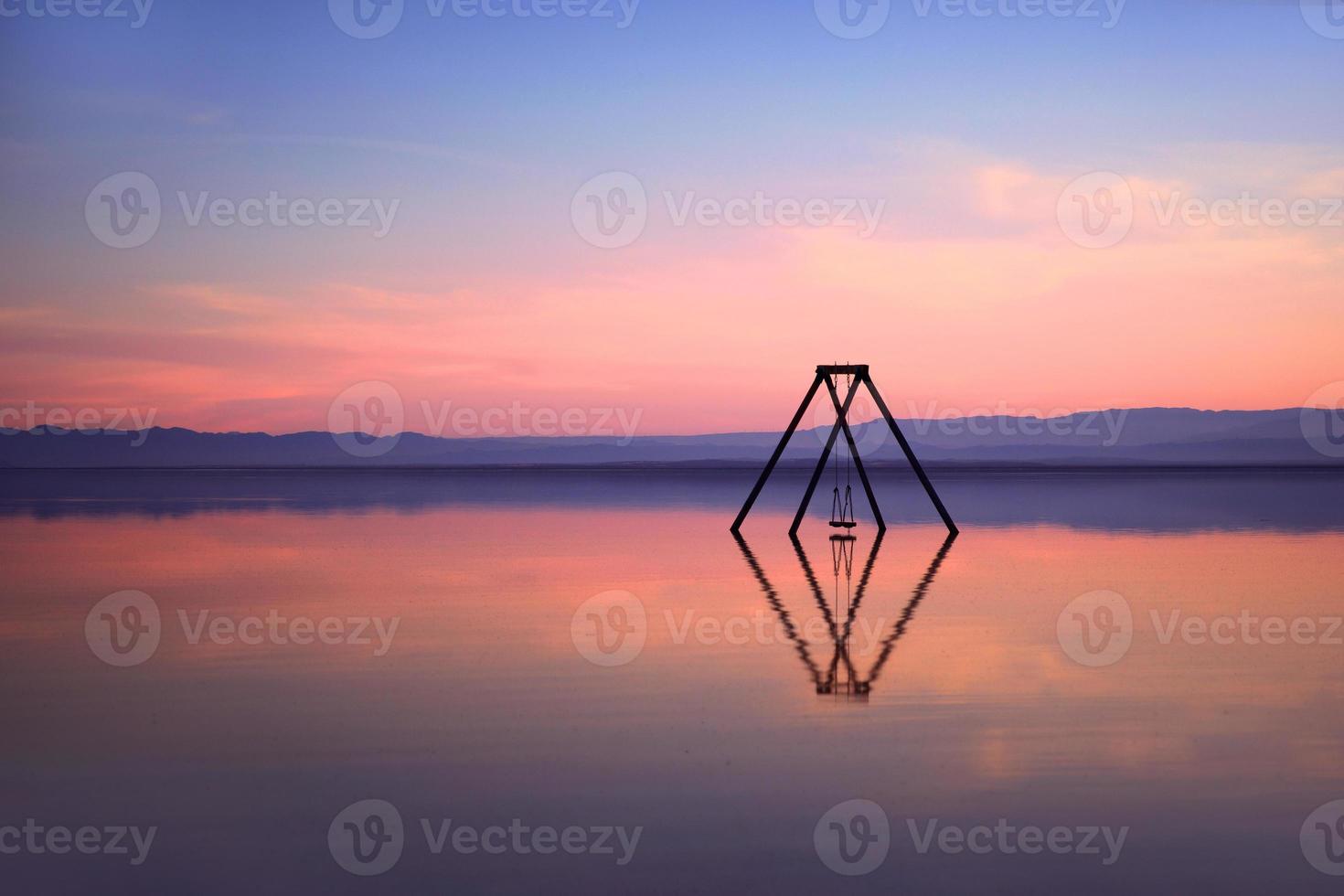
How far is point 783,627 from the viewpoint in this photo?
1667 cm

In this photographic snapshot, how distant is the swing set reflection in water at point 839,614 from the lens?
1292 cm

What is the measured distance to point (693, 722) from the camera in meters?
11.3

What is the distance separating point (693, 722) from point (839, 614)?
691 centimetres

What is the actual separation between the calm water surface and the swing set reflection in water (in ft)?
0.32

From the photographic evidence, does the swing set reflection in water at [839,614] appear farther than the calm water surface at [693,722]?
Yes

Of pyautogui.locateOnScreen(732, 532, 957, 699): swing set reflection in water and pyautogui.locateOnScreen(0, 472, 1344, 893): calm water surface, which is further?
pyautogui.locateOnScreen(732, 532, 957, 699): swing set reflection in water

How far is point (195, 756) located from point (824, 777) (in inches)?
206

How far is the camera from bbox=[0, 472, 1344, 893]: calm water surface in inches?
303

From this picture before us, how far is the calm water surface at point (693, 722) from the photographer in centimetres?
769

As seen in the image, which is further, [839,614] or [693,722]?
[839,614]

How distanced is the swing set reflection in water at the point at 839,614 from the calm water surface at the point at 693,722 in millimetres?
97

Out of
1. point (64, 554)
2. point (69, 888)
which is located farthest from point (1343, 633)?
point (64, 554)

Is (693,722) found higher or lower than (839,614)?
lower

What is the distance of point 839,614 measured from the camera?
701 inches
